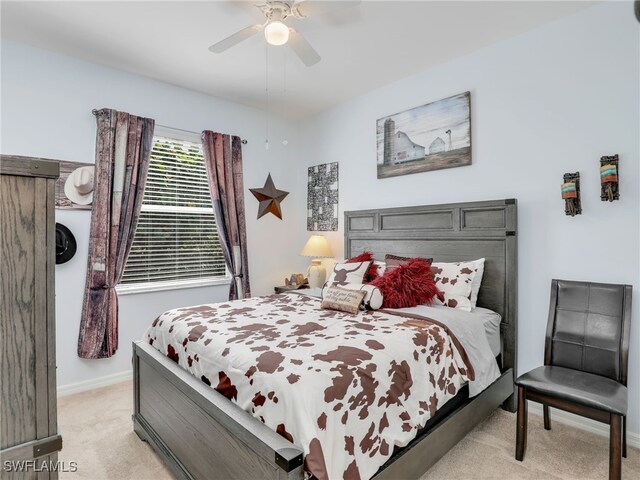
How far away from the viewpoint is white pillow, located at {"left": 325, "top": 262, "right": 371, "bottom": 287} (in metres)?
3.01

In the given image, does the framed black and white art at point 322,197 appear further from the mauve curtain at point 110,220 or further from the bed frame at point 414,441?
the mauve curtain at point 110,220

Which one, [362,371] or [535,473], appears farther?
[535,473]

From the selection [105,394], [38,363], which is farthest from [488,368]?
[105,394]

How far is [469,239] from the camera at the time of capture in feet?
9.64

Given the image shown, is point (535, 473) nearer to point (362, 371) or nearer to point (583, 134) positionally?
point (362, 371)

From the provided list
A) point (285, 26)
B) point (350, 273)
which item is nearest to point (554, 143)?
point (350, 273)

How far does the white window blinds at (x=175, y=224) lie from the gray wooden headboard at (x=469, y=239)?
1.79 meters

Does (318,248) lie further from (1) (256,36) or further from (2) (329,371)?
(2) (329,371)

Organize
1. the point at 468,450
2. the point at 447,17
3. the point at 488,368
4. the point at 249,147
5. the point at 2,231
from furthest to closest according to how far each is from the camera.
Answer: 1. the point at 249,147
2. the point at 447,17
3. the point at 488,368
4. the point at 468,450
5. the point at 2,231

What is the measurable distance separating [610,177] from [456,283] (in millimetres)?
1182

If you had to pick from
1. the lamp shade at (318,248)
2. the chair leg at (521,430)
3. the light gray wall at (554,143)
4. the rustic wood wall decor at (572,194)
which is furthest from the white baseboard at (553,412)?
the lamp shade at (318,248)

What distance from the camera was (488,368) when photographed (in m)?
2.33

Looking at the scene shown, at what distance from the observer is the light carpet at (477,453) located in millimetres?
1959

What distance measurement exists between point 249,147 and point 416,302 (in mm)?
2737
